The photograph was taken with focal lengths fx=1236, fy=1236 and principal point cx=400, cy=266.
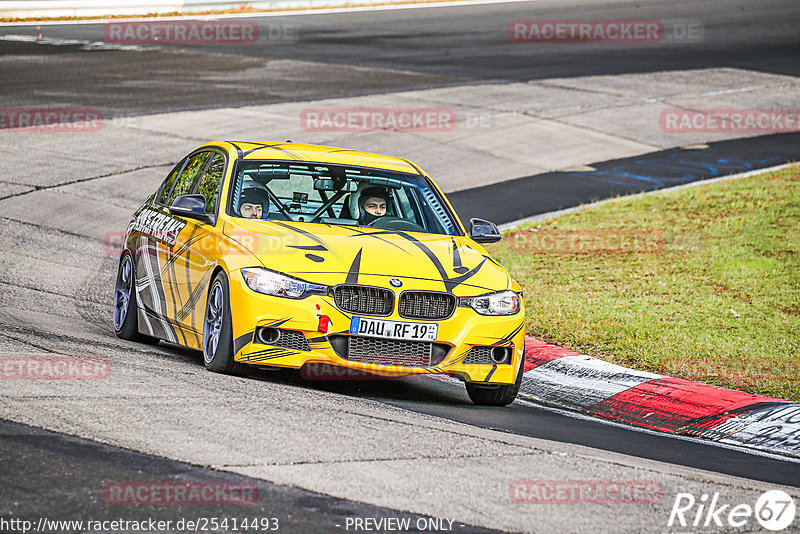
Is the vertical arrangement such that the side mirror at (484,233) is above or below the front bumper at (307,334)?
above

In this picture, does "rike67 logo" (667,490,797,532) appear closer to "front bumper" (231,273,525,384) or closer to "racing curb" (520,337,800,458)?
"racing curb" (520,337,800,458)

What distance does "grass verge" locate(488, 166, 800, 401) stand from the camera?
32.2 ft

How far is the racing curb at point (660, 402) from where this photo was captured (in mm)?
8062

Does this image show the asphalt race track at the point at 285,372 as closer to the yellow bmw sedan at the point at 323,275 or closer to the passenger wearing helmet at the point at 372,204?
the yellow bmw sedan at the point at 323,275

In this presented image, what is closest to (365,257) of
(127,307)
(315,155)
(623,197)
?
(315,155)

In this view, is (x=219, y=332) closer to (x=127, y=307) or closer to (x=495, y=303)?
(x=495, y=303)

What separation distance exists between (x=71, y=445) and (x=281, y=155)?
13.4 ft

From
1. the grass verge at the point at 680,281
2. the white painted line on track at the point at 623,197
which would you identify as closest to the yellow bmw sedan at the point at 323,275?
the grass verge at the point at 680,281

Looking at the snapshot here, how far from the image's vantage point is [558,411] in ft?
28.6

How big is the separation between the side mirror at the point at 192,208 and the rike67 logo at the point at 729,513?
419cm

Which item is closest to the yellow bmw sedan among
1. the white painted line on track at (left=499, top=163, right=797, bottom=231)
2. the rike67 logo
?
the rike67 logo

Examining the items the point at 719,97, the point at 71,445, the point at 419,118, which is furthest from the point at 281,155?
the point at 719,97

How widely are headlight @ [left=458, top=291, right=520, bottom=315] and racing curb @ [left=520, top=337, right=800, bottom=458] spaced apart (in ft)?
3.33

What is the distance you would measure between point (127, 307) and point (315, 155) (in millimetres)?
1966
